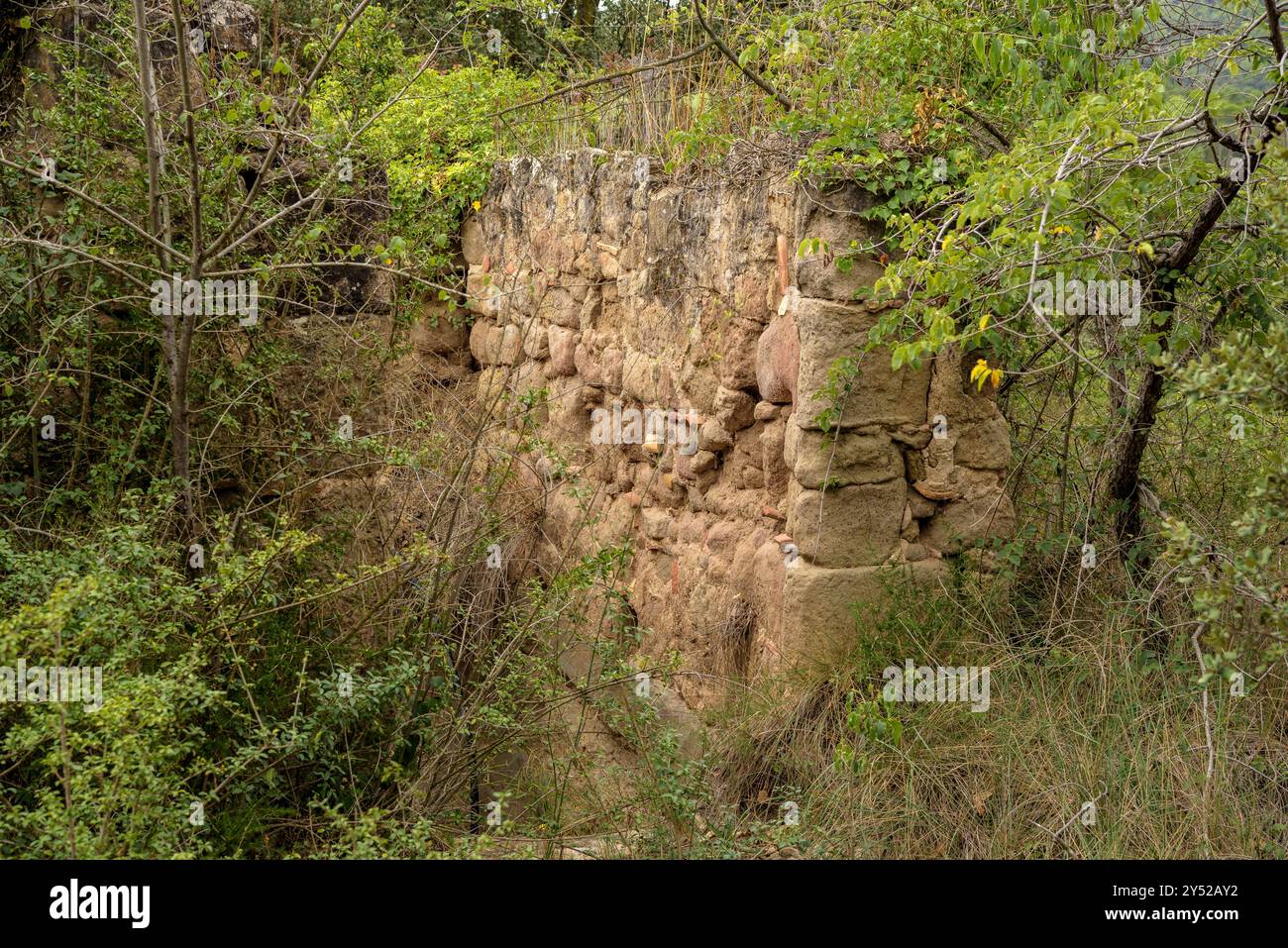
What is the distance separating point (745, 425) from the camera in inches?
204

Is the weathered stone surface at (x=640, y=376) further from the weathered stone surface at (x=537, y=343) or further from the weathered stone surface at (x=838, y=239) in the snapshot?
the weathered stone surface at (x=838, y=239)

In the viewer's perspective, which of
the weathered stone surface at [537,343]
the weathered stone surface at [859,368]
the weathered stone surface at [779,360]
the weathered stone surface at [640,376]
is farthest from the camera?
the weathered stone surface at [537,343]

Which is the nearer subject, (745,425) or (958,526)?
(958,526)

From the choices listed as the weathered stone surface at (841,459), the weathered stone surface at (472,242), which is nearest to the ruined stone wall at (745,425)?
the weathered stone surface at (841,459)

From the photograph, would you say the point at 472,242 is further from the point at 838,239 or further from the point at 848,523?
the point at 848,523

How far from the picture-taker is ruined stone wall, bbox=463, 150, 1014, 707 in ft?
14.9

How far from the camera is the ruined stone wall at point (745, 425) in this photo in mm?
4539

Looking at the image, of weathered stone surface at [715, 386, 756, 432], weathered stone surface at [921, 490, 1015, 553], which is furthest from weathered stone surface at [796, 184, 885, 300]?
weathered stone surface at [921, 490, 1015, 553]

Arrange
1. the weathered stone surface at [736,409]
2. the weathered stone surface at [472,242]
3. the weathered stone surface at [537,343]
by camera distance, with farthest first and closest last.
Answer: the weathered stone surface at [472,242], the weathered stone surface at [537,343], the weathered stone surface at [736,409]

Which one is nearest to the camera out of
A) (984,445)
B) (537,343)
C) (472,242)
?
(984,445)

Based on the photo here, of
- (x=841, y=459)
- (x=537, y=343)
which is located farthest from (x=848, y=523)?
(x=537, y=343)

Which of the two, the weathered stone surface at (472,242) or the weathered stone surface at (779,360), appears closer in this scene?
the weathered stone surface at (779,360)
